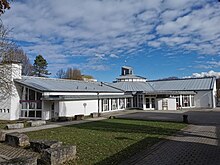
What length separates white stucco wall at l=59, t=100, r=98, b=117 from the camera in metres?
23.8

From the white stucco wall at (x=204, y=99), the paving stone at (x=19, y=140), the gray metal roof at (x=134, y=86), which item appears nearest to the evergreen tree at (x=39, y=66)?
the gray metal roof at (x=134, y=86)

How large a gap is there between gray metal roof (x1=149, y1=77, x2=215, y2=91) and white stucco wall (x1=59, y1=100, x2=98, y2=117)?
20.0 m

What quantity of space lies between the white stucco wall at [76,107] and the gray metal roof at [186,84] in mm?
19982

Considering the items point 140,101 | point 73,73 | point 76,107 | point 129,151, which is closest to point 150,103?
point 140,101

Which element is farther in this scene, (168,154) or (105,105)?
(105,105)

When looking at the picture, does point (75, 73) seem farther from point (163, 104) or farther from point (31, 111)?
point (31, 111)

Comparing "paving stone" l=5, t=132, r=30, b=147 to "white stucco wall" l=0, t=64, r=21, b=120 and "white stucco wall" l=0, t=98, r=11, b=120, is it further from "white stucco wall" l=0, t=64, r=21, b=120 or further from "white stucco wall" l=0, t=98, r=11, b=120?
"white stucco wall" l=0, t=98, r=11, b=120

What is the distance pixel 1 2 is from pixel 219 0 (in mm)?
8628

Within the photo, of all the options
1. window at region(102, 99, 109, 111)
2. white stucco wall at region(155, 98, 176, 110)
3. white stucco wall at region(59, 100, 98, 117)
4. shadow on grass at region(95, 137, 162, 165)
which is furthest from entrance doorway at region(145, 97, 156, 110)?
shadow on grass at region(95, 137, 162, 165)

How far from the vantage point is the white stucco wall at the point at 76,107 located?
23.8 meters

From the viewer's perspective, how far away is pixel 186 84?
42.9 meters

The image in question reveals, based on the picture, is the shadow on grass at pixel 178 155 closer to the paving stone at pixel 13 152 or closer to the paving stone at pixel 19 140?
the paving stone at pixel 13 152

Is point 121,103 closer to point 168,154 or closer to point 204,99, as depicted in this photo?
point 204,99

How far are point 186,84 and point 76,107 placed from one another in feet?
84.7
